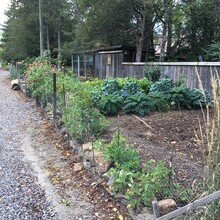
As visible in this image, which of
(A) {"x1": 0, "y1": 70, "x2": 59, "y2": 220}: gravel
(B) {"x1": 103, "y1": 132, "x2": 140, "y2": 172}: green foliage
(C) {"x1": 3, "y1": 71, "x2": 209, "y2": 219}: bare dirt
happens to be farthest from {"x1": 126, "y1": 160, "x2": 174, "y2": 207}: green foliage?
(A) {"x1": 0, "y1": 70, "x2": 59, "y2": 220}: gravel

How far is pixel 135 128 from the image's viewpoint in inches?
162

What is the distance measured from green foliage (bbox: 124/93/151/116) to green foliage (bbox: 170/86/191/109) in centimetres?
70

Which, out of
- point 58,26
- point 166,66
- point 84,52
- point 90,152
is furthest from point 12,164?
point 58,26

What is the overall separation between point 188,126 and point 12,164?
286 centimetres

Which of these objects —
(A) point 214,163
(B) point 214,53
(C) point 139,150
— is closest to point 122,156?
(C) point 139,150

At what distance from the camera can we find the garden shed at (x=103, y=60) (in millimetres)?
11594

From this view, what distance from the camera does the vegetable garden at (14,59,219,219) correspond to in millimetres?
2076

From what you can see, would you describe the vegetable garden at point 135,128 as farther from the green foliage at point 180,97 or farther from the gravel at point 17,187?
the gravel at point 17,187

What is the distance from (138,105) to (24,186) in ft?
9.20

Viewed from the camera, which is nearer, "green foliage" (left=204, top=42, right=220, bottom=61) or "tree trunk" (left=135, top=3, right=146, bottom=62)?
"green foliage" (left=204, top=42, right=220, bottom=61)

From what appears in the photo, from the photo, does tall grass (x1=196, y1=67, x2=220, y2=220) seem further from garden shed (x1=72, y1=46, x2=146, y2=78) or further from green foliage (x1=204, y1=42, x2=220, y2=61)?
garden shed (x1=72, y1=46, x2=146, y2=78)

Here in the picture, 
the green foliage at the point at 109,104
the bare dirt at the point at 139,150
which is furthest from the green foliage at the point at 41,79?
the green foliage at the point at 109,104

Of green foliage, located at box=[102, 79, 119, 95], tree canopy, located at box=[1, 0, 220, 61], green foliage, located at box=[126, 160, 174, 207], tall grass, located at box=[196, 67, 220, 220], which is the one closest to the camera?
tall grass, located at box=[196, 67, 220, 220]

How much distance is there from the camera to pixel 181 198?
2.02 metres
